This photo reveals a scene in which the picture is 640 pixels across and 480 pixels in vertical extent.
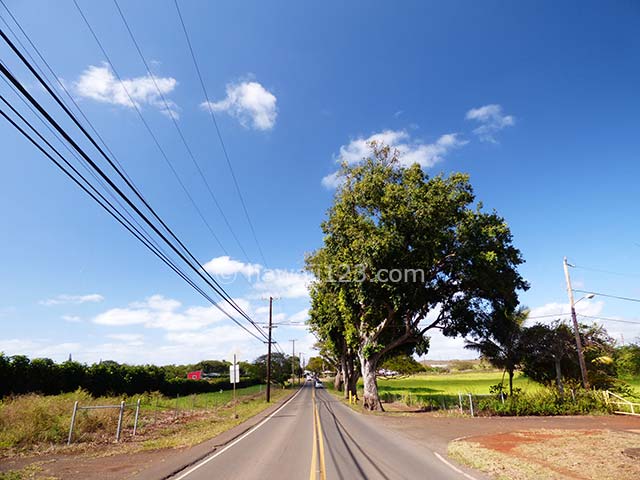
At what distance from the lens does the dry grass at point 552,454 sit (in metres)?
8.48

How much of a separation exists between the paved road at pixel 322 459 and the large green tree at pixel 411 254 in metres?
9.88

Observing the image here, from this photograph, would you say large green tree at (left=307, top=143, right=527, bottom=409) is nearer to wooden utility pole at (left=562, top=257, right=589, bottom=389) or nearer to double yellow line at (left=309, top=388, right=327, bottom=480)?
wooden utility pole at (left=562, top=257, right=589, bottom=389)

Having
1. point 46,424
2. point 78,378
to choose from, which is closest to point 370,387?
point 46,424

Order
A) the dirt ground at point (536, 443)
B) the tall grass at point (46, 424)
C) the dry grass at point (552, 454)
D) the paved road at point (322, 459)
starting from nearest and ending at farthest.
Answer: the paved road at point (322, 459)
the dry grass at point (552, 454)
the dirt ground at point (536, 443)
the tall grass at point (46, 424)

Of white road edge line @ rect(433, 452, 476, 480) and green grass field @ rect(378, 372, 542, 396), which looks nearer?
white road edge line @ rect(433, 452, 476, 480)

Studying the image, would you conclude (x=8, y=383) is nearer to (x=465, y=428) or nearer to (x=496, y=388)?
(x=465, y=428)

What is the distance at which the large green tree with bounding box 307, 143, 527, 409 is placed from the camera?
21.4m

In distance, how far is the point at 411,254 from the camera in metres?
22.3

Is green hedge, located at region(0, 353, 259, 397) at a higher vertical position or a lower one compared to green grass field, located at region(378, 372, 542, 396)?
higher

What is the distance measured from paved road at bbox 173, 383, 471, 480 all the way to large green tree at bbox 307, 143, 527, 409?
988 cm

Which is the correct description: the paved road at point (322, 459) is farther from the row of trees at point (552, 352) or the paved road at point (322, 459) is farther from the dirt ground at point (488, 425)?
the row of trees at point (552, 352)

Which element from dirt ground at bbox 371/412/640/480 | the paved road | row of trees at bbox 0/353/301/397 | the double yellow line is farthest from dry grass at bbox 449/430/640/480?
row of trees at bbox 0/353/301/397

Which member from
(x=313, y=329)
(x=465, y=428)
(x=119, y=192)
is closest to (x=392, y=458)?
(x=465, y=428)

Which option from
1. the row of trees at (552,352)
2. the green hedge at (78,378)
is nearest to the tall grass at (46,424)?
the green hedge at (78,378)
